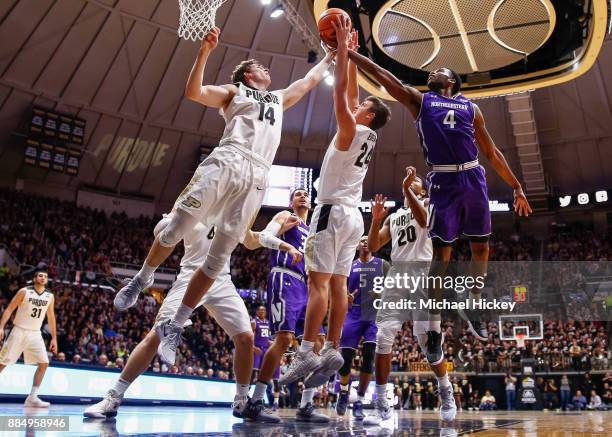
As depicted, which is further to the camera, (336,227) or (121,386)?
(336,227)

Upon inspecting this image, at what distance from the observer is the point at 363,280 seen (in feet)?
26.9

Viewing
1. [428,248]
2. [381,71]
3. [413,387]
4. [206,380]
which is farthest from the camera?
[413,387]

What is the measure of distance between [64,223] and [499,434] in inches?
929

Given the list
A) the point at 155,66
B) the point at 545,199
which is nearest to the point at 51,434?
the point at 155,66

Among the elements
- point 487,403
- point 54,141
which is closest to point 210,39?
point 487,403

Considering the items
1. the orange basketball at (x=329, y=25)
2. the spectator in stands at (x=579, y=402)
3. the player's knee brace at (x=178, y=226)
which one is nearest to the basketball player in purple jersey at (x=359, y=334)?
the orange basketball at (x=329, y=25)

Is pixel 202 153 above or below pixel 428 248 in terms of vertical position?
above

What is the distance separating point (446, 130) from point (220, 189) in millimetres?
2132

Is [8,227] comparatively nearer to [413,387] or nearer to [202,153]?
[202,153]

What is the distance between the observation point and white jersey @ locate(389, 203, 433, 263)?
686 cm

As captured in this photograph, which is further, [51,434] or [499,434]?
[499,434]

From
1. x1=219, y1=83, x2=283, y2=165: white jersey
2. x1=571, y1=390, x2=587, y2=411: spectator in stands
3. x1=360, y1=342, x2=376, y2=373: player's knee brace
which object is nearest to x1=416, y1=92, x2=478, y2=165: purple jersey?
x1=219, y1=83, x2=283, y2=165: white jersey

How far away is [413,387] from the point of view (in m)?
19.2

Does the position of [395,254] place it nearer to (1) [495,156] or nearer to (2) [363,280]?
(2) [363,280]
